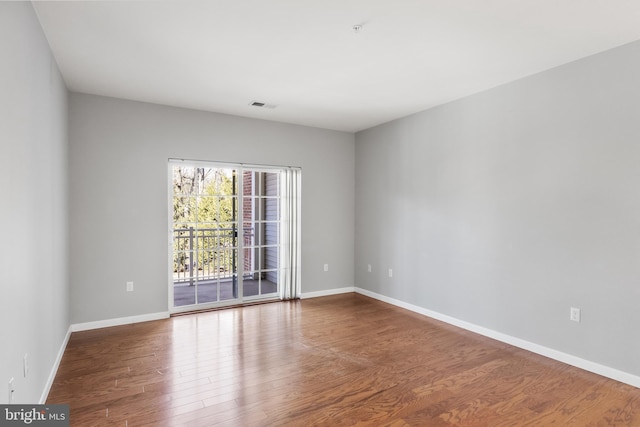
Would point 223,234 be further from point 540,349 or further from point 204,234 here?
point 540,349

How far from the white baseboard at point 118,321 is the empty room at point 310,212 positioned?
0.05m

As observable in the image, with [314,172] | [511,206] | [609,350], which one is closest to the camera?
[609,350]

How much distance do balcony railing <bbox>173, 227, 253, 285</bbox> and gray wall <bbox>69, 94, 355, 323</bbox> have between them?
0.30 m

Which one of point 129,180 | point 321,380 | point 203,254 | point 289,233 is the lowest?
point 321,380

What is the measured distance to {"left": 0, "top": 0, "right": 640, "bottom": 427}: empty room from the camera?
2.34 meters

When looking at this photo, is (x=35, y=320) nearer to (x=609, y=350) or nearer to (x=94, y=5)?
(x=94, y=5)

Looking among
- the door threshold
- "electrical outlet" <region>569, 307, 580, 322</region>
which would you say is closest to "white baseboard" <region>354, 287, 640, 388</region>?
"electrical outlet" <region>569, 307, 580, 322</region>

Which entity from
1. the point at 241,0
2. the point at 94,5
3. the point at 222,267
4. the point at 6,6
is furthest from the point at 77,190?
the point at 241,0

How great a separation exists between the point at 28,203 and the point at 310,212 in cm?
384

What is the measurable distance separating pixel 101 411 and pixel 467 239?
3834 mm

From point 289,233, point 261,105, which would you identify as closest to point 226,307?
point 289,233

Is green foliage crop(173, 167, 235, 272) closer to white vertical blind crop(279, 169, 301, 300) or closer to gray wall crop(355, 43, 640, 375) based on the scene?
white vertical blind crop(279, 169, 301, 300)

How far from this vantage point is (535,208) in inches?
134

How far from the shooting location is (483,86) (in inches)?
148
